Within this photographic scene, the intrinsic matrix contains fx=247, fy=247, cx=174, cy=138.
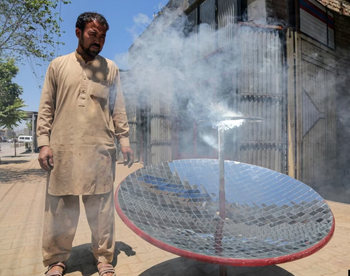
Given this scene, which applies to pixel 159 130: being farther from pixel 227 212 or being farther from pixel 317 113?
pixel 227 212

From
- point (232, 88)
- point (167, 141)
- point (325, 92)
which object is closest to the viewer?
point (232, 88)

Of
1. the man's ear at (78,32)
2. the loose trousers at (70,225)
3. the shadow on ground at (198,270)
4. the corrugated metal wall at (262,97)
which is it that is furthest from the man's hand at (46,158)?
the corrugated metal wall at (262,97)

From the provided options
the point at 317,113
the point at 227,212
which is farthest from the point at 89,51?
the point at 317,113

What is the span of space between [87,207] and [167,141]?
7194 mm

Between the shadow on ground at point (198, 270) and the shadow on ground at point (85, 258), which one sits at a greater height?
the shadow on ground at point (85, 258)

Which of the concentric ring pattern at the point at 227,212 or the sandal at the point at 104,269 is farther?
the sandal at the point at 104,269

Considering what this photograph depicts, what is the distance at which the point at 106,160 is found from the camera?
2207mm

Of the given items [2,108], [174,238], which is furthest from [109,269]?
[2,108]

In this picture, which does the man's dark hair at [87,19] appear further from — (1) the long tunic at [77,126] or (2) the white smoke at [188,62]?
(2) the white smoke at [188,62]

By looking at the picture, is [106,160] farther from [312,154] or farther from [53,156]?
[312,154]

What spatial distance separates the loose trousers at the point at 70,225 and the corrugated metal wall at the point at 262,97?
3.85 m

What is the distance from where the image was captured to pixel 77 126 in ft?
6.91

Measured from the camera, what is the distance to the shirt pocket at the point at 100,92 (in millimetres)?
2174

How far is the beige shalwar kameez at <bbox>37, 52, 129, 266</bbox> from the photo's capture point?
2.09 m
